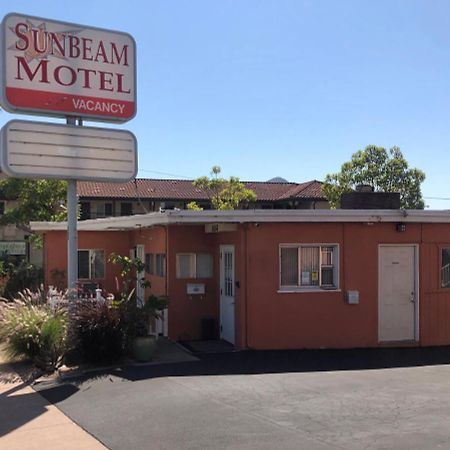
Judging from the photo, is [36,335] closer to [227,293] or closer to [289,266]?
[227,293]

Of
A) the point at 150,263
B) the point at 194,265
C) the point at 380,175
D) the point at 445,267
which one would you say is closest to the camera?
the point at 445,267

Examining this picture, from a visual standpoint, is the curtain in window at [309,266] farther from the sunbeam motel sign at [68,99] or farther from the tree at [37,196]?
the tree at [37,196]

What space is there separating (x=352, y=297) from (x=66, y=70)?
24.0ft

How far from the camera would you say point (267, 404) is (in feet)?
24.7

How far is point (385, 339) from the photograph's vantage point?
42.8 feet

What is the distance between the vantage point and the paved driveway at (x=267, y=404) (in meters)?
6.06

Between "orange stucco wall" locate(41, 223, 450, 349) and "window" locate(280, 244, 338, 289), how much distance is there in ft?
0.57

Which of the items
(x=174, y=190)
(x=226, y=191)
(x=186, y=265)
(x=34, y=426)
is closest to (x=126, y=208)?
(x=174, y=190)

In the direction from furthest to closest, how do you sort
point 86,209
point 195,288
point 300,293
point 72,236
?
point 86,209 < point 195,288 < point 300,293 < point 72,236

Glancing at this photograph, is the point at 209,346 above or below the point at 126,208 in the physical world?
below

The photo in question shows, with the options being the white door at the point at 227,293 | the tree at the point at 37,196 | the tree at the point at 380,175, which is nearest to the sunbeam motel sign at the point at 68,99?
the white door at the point at 227,293

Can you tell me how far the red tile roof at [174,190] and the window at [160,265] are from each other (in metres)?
33.5

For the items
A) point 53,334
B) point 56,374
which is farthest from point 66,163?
point 56,374

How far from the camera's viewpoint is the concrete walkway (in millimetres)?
6164
